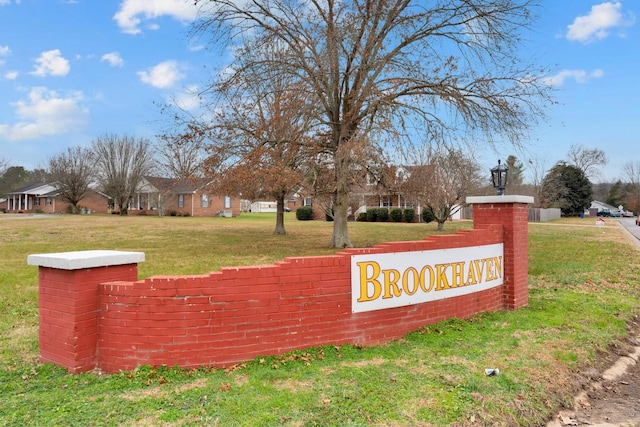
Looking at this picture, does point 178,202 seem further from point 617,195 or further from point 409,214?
point 617,195

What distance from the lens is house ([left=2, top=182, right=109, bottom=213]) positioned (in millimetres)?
56781

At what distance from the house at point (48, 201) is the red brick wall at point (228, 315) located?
58098 mm

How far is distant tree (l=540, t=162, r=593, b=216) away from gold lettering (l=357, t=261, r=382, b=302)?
202 feet

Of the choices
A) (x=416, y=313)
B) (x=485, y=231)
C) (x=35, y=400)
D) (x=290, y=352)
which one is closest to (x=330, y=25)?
(x=485, y=231)

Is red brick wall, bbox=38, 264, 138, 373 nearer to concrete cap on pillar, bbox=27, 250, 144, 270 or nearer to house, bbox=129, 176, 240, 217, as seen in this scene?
concrete cap on pillar, bbox=27, 250, 144, 270

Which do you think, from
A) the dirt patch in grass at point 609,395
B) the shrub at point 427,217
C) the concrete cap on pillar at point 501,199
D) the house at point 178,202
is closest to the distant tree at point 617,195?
the shrub at point 427,217

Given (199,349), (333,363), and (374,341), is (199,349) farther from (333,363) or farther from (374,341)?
(374,341)

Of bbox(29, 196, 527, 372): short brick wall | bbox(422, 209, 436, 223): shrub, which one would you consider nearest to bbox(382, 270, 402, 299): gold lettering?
bbox(29, 196, 527, 372): short brick wall

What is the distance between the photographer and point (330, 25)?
43.5ft

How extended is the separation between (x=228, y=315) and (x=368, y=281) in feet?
5.44

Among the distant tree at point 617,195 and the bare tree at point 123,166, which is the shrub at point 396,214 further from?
the distant tree at point 617,195

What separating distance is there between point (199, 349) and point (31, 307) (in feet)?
15.1

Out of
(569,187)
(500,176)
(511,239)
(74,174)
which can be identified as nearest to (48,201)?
(74,174)

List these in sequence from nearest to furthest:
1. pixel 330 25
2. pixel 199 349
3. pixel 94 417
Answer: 1. pixel 94 417
2. pixel 199 349
3. pixel 330 25
